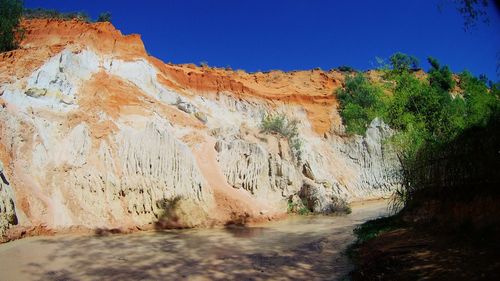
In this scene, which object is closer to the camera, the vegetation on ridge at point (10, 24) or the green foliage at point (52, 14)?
the vegetation on ridge at point (10, 24)

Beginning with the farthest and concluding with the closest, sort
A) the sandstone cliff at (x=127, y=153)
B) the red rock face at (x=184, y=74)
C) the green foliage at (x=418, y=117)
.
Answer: the red rock face at (x=184, y=74)
the sandstone cliff at (x=127, y=153)
the green foliage at (x=418, y=117)

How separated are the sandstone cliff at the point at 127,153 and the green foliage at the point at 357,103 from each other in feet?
8.33

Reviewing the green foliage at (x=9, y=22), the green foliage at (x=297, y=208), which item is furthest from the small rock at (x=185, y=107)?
the green foliage at (x=9, y=22)

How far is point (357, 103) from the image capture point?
3391cm

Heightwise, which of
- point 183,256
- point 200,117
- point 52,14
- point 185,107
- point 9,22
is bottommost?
point 183,256

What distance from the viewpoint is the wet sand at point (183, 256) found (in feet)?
24.8

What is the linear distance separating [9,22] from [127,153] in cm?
1070

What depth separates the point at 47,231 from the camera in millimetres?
11695

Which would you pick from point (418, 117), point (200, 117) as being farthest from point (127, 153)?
point (418, 117)

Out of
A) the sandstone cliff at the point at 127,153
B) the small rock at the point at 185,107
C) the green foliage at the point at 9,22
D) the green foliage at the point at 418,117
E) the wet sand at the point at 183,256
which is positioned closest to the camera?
the wet sand at the point at 183,256

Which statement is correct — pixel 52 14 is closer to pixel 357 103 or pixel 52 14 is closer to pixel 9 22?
pixel 9 22

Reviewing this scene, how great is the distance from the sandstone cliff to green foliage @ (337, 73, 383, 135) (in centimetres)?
254

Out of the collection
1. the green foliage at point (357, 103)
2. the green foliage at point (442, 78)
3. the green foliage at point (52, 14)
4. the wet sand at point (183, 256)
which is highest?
the green foliage at point (52, 14)

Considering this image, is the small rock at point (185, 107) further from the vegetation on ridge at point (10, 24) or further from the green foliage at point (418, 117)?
the green foliage at point (418, 117)
